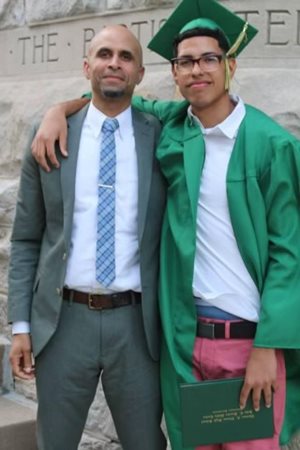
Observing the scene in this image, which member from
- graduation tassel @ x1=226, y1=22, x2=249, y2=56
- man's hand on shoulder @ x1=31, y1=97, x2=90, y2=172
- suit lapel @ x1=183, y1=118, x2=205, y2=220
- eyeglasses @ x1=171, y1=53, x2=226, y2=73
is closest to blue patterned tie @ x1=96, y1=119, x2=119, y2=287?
man's hand on shoulder @ x1=31, y1=97, x2=90, y2=172

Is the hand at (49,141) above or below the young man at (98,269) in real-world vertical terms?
above

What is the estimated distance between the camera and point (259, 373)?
2.56 meters

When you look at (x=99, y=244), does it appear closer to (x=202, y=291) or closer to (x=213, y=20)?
(x=202, y=291)

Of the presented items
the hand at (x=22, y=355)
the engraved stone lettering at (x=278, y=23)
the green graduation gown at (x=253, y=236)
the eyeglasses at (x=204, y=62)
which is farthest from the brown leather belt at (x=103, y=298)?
the engraved stone lettering at (x=278, y=23)

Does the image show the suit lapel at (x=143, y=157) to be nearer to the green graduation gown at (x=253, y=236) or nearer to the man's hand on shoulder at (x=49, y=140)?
the green graduation gown at (x=253, y=236)

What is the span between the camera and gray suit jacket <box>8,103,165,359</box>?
2754 millimetres

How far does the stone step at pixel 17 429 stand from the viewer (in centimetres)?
387

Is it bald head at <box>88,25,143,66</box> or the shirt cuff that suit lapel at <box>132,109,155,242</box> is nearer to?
bald head at <box>88,25,143,66</box>

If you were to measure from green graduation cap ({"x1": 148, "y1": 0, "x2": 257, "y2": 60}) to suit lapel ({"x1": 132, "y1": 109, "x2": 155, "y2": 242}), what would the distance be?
0.32m

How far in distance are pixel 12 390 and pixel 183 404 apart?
2077 millimetres

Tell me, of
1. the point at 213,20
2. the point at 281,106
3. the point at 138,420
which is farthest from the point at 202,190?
the point at 281,106

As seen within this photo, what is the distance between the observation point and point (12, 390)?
14.6ft

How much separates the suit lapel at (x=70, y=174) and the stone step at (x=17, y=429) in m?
1.52

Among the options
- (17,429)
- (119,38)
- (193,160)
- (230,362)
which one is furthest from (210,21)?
(17,429)
